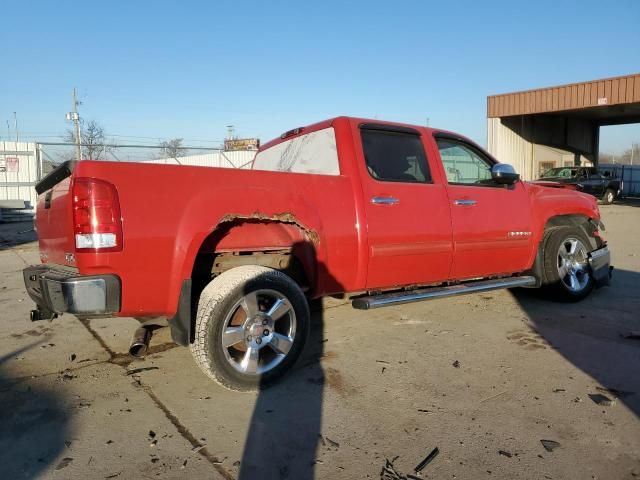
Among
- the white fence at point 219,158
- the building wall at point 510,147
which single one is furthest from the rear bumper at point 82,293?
the building wall at point 510,147

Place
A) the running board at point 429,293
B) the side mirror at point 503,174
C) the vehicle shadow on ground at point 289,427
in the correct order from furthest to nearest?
the side mirror at point 503,174
the running board at point 429,293
the vehicle shadow on ground at point 289,427

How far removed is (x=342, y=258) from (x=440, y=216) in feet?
3.71

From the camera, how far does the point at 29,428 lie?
2.87 m

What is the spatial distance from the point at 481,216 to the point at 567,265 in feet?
5.35

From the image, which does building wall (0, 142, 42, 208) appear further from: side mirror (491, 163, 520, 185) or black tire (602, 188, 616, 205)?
black tire (602, 188, 616, 205)

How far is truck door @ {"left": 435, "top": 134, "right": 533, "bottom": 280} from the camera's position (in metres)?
4.55

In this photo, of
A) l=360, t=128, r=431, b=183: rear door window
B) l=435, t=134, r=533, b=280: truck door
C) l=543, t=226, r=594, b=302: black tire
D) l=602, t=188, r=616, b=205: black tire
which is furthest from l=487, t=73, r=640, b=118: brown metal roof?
l=360, t=128, r=431, b=183: rear door window

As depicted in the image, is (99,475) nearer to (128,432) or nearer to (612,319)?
(128,432)

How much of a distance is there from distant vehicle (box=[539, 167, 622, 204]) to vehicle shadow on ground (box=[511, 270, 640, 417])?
17473 mm

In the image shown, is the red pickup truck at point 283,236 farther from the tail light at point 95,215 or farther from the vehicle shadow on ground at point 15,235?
the vehicle shadow on ground at point 15,235

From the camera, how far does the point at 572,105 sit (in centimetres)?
2139

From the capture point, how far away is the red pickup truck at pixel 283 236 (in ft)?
9.57

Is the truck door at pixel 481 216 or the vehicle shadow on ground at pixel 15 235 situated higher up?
the truck door at pixel 481 216

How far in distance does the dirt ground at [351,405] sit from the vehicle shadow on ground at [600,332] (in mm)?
20
